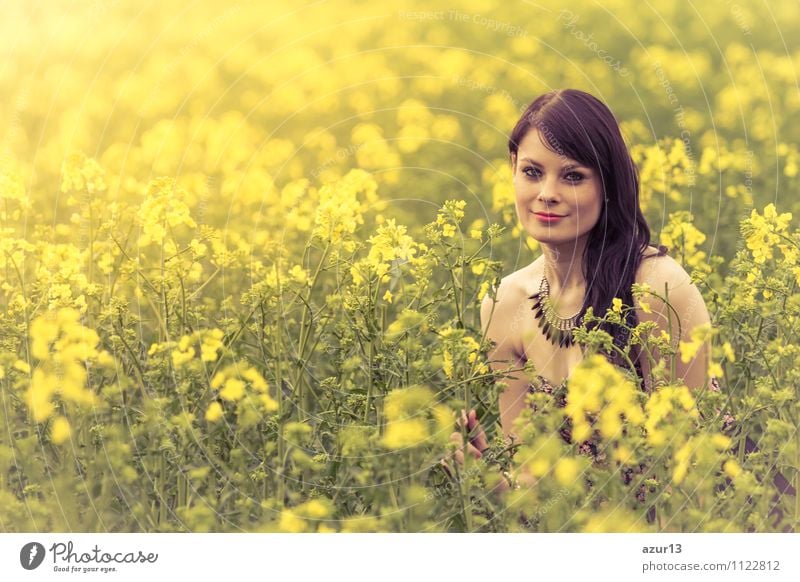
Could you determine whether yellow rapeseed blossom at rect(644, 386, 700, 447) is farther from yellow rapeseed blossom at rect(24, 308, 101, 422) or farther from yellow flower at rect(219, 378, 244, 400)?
yellow rapeseed blossom at rect(24, 308, 101, 422)

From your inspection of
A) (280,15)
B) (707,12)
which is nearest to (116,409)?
(280,15)

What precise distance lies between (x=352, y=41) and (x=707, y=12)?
76cm

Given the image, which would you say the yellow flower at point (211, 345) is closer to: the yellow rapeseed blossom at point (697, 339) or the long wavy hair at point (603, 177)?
the long wavy hair at point (603, 177)

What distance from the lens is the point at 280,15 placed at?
6.59ft

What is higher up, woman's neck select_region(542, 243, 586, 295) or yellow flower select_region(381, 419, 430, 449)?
woman's neck select_region(542, 243, 586, 295)

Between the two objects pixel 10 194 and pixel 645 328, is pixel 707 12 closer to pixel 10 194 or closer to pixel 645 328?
pixel 645 328

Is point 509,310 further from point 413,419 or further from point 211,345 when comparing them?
point 211,345

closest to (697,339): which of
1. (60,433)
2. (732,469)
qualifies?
(732,469)

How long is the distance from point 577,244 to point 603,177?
0.42 feet

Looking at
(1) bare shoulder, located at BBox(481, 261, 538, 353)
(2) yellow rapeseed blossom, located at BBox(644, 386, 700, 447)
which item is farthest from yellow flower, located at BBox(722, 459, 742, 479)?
(1) bare shoulder, located at BBox(481, 261, 538, 353)

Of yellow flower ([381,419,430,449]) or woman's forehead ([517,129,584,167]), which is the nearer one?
yellow flower ([381,419,430,449])

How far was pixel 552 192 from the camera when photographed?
5.87 ft

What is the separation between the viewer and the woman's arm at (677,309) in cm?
179

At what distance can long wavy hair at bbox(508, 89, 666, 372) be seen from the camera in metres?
1.78
